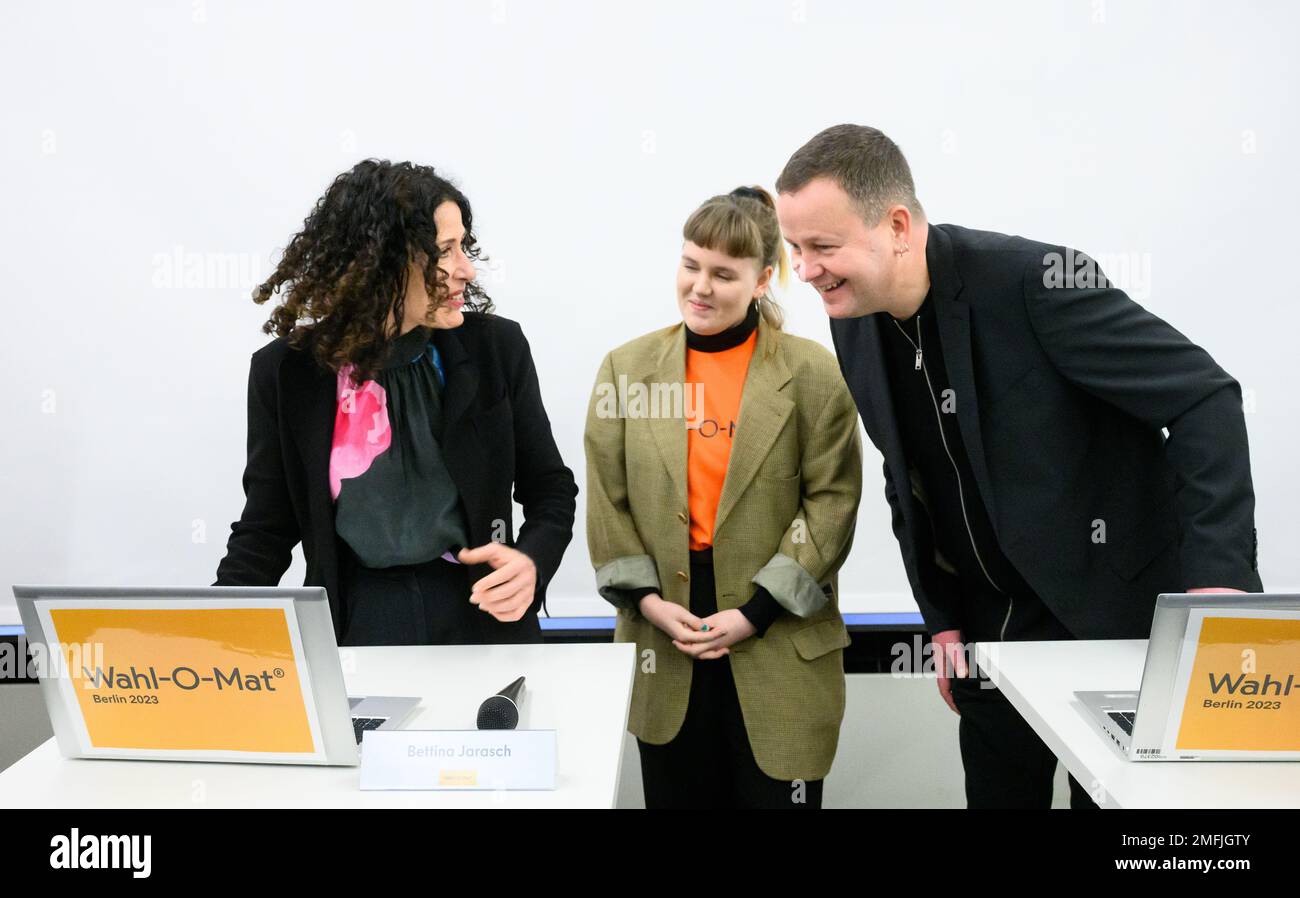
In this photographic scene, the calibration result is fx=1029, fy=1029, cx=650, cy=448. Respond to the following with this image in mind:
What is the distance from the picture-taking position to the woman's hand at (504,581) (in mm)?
1690

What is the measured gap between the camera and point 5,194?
2.72m

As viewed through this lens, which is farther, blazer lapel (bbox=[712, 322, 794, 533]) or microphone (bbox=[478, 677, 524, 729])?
blazer lapel (bbox=[712, 322, 794, 533])

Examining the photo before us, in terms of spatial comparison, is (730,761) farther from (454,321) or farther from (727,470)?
(454,321)

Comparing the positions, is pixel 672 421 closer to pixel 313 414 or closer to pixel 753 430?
pixel 753 430

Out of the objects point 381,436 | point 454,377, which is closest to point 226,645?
point 381,436

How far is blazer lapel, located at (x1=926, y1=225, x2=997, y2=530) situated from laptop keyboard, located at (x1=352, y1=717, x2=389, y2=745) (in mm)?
1048

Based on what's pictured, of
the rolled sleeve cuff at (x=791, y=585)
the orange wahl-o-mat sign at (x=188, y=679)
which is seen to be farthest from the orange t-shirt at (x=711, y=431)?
the orange wahl-o-mat sign at (x=188, y=679)

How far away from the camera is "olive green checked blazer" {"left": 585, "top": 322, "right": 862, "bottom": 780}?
209 cm

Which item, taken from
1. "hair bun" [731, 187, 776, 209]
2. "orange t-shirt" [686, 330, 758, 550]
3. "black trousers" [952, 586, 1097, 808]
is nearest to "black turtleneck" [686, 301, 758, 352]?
"orange t-shirt" [686, 330, 758, 550]

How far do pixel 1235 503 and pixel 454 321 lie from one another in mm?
1313

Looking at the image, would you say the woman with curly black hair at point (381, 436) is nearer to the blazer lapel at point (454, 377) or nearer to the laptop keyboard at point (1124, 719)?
the blazer lapel at point (454, 377)

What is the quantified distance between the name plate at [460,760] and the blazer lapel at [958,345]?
0.91 meters

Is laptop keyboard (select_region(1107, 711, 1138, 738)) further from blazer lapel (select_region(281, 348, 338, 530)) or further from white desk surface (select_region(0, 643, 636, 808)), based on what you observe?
blazer lapel (select_region(281, 348, 338, 530))
